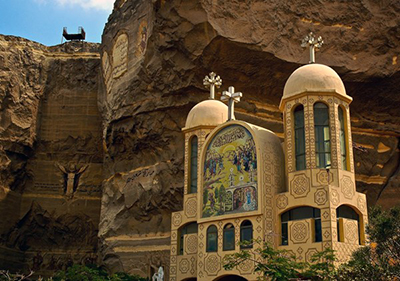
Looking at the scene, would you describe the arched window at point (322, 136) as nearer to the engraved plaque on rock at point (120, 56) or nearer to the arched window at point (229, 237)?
the arched window at point (229, 237)

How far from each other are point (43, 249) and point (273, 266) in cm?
2539

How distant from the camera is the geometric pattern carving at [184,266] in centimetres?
1928

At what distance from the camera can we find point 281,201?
56.0 feet

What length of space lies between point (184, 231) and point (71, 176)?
18.7 m

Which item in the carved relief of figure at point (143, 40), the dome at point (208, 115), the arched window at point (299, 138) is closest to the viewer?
the arched window at point (299, 138)

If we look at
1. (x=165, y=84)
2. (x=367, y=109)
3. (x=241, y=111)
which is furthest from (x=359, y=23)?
(x=165, y=84)

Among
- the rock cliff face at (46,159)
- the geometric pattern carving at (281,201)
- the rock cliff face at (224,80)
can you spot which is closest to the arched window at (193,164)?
the geometric pattern carving at (281,201)

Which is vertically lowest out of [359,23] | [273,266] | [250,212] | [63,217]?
[273,266]

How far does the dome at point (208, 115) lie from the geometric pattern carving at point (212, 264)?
548 cm

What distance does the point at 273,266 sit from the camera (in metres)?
14.0

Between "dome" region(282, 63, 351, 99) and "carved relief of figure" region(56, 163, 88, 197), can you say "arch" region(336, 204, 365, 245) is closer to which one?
"dome" region(282, 63, 351, 99)

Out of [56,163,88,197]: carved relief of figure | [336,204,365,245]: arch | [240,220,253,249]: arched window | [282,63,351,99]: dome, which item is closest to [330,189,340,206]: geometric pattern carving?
[336,204,365,245]: arch

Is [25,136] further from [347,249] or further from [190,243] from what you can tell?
[347,249]

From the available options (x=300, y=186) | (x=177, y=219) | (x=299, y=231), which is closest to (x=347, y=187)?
(x=300, y=186)
